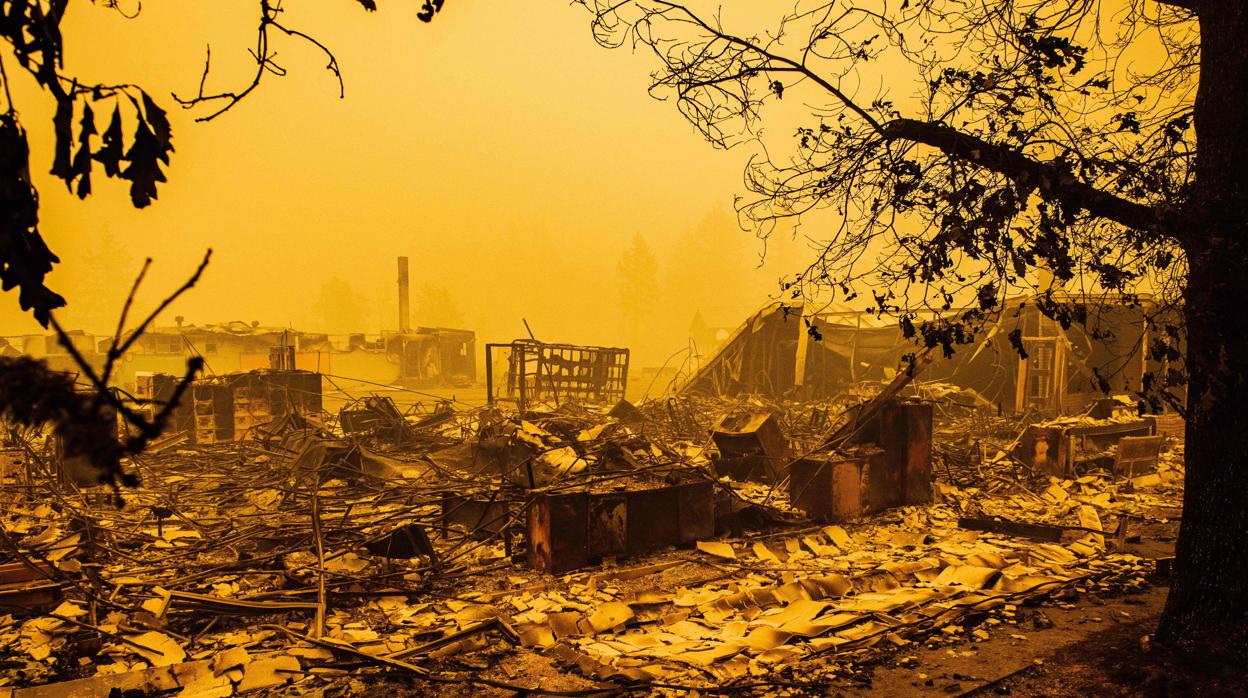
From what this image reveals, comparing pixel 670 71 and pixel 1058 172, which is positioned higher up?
pixel 670 71

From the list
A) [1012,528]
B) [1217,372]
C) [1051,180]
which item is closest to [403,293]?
[1012,528]

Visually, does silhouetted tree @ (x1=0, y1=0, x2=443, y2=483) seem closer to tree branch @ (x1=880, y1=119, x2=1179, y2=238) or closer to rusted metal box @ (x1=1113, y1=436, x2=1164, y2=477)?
tree branch @ (x1=880, y1=119, x2=1179, y2=238)

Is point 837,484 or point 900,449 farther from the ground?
point 900,449

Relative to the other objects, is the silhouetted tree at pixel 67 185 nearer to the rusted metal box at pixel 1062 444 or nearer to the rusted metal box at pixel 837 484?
the rusted metal box at pixel 837 484

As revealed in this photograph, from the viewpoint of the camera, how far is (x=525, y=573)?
21.7ft

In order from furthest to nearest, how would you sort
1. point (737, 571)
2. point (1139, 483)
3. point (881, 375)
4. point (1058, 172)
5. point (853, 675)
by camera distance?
point (881, 375), point (1139, 483), point (737, 571), point (853, 675), point (1058, 172)

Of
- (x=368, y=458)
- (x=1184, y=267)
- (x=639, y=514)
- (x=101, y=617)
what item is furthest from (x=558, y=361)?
(x=1184, y=267)

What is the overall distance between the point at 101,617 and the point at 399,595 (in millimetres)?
2121

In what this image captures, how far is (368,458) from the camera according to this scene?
34.1 ft

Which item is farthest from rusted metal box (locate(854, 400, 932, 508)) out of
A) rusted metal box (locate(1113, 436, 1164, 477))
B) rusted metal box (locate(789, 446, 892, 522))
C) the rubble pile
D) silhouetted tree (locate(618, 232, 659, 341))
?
silhouetted tree (locate(618, 232, 659, 341))

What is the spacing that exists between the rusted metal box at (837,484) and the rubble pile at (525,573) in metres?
0.17

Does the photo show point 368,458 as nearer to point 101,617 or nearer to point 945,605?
point 101,617

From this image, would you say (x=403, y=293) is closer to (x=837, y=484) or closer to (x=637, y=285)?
(x=637, y=285)

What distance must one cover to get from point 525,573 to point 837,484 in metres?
3.67
